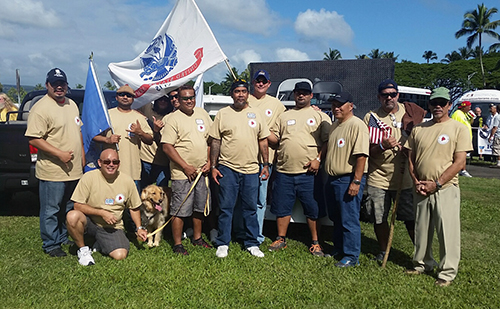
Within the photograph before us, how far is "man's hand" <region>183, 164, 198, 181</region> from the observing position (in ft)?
15.7

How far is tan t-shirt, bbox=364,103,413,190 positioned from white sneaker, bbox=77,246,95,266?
3.28 metres

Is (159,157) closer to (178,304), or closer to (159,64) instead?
(159,64)

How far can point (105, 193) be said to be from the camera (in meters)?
4.67

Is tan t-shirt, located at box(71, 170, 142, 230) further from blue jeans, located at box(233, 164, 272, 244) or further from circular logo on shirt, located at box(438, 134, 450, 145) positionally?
circular logo on shirt, located at box(438, 134, 450, 145)

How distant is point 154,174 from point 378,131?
3021 millimetres

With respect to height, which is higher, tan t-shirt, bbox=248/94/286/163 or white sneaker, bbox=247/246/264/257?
tan t-shirt, bbox=248/94/286/163

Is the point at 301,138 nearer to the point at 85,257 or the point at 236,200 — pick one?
the point at 236,200

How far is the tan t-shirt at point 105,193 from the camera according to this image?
462 cm

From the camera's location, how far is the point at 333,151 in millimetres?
4539

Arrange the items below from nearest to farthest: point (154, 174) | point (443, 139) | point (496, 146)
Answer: point (443, 139)
point (154, 174)
point (496, 146)

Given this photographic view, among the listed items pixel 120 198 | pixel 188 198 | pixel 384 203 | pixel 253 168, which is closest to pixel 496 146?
pixel 384 203

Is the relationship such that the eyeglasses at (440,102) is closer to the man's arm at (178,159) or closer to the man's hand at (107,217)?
the man's arm at (178,159)

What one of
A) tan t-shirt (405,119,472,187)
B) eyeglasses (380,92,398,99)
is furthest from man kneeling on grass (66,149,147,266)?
tan t-shirt (405,119,472,187)

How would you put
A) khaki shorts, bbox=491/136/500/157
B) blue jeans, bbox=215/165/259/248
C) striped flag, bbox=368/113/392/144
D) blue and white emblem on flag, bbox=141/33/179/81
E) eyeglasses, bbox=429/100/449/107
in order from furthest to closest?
1. khaki shorts, bbox=491/136/500/157
2. blue and white emblem on flag, bbox=141/33/179/81
3. blue jeans, bbox=215/165/259/248
4. striped flag, bbox=368/113/392/144
5. eyeglasses, bbox=429/100/449/107
